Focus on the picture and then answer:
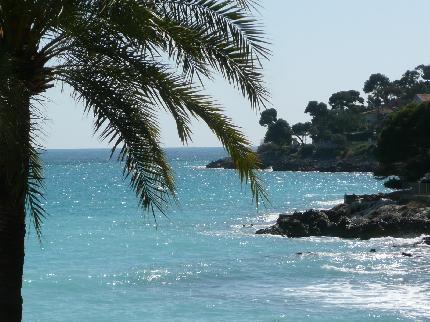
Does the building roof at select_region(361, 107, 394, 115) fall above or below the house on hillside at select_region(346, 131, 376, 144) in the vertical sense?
above

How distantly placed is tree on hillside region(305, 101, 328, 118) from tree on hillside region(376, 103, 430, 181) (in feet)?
332

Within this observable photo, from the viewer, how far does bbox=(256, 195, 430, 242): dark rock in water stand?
44.7 metres

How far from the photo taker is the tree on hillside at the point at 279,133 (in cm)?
16623

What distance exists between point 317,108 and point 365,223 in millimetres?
112694

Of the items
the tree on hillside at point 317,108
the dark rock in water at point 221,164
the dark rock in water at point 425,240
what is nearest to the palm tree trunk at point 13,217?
the dark rock in water at point 425,240

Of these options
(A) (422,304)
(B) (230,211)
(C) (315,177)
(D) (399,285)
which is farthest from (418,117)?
(C) (315,177)

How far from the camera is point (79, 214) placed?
71.6 metres

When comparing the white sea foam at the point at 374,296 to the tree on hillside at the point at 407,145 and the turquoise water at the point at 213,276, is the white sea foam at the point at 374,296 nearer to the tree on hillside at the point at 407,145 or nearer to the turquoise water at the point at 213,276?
the turquoise water at the point at 213,276

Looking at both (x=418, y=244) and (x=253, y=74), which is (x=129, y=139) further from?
(x=418, y=244)

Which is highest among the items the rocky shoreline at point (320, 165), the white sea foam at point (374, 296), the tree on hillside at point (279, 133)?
the tree on hillside at point (279, 133)

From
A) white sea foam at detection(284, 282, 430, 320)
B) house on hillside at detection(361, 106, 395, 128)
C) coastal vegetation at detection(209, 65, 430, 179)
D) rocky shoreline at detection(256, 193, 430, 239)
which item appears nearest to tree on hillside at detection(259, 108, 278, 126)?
coastal vegetation at detection(209, 65, 430, 179)

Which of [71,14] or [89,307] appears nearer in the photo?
[71,14]

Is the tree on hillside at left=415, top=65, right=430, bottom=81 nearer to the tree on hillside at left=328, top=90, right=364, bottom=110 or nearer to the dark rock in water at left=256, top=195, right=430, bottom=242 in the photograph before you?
the tree on hillside at left=328, top=90, right=364, bottom=110

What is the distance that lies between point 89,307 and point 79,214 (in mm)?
43254
